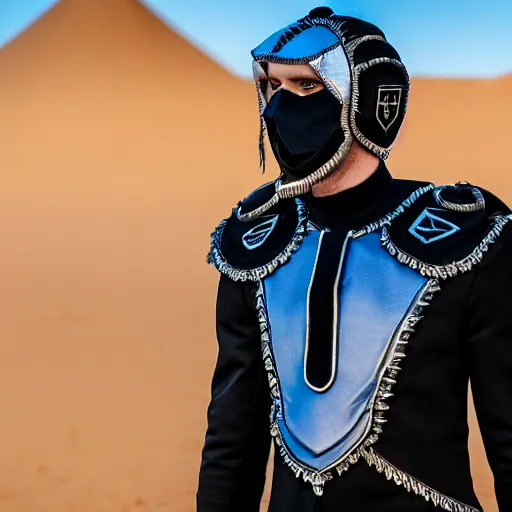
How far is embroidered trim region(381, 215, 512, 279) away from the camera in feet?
3.38

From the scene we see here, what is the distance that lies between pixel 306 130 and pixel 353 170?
0.07 m

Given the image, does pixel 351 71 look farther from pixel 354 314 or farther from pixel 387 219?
pixel 354 314

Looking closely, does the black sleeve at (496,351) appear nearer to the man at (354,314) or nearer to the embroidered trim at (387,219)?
the man at (354,314)

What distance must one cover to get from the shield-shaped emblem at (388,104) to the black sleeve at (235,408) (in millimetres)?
256

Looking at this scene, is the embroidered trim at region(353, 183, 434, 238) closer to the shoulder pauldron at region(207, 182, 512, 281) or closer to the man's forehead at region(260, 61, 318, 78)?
the shoulder pauldron at region(207, 182, 512, 281)

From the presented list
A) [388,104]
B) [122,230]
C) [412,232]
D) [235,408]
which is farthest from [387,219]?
[122,230]

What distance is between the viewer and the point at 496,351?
1010mm

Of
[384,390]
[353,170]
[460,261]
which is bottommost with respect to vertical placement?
[384,390]

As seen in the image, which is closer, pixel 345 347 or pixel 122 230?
pixel 345 347

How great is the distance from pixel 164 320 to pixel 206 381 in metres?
0.50

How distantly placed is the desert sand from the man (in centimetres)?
12

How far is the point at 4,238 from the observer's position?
4805mm

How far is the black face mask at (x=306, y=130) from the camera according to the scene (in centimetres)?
110

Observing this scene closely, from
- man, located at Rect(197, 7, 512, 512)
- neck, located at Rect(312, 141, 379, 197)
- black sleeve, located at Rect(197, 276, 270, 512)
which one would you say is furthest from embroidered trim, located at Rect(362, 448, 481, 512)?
neck, located at Rect(312, 141, 379, 197)
